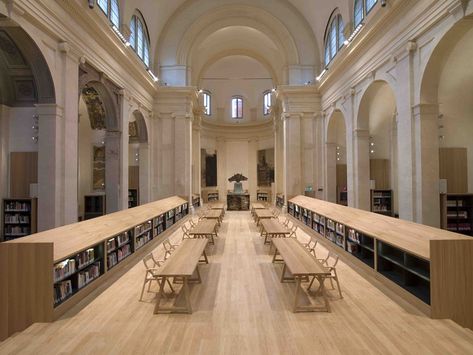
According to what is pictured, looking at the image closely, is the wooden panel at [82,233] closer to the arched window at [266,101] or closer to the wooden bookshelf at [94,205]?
the wooden bookshelf at [94,205]

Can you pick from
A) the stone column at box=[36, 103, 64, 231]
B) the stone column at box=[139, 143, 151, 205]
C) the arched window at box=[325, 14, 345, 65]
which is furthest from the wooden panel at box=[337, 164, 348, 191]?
the stone column at box=[36, 103, 64, 231]

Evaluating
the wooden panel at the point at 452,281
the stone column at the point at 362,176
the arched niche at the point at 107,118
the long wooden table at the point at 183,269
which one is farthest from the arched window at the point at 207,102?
the wooden panel at the point at 452,281

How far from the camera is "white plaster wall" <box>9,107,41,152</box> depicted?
9508 millimetres

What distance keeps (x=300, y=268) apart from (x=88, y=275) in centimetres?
384

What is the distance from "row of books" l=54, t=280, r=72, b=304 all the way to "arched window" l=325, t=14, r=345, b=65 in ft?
45.4

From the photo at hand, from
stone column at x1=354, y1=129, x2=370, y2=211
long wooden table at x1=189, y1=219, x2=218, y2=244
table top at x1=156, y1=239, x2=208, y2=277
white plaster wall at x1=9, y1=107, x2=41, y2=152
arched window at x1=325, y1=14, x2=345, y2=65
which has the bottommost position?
table top at x1=156, y1=239, x2=208, y2=277

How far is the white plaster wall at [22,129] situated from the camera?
9508 mm

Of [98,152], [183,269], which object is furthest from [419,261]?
[98,152]

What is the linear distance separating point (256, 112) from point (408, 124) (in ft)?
69.4

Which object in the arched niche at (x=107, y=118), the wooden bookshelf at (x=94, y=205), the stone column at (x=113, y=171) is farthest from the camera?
the wooden bookshelf at (x=94, y=205)

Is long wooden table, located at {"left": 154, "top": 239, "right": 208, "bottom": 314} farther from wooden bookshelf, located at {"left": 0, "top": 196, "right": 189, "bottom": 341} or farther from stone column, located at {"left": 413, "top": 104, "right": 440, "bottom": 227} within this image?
stone column, located at {"left": 413, "top": 104, "right": 440, "bottom": 227}

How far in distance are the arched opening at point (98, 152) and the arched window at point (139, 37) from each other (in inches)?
140

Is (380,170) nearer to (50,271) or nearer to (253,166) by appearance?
(50,271)

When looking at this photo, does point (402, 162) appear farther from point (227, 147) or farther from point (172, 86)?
point (227, 147)
